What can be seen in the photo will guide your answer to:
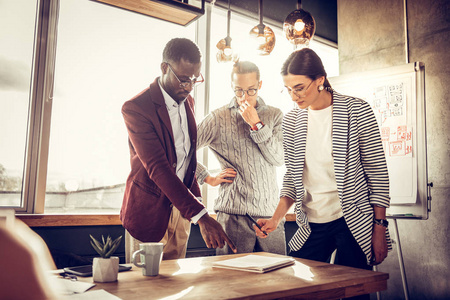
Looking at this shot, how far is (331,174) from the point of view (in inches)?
71.4

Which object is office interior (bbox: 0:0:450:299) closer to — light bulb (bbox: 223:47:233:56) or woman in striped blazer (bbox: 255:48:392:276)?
light bulb (bbox: 223:47:233:56)

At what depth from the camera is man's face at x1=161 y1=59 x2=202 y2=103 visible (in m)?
1.96

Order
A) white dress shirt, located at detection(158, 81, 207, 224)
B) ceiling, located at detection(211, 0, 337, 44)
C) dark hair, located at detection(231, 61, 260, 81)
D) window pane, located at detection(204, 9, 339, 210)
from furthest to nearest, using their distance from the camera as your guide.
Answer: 1. ceiling, located at detection(211, 0, 337, 44)
2. window pane, located at detection(204, 9, 339, 210)
3. dark hair, located at detection(231, 61, 260, 81)
4. white dress shirt, located at detection(158, 81, 207, 224)

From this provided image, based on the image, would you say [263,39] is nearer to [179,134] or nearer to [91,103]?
[179,134]

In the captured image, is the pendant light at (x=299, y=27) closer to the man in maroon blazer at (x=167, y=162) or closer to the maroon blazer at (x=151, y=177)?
the man in maroon blazer at (x=167, y=162)

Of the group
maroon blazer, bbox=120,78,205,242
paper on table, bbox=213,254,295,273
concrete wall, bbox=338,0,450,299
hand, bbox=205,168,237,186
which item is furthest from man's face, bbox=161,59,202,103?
concrete wall, bbox=338,0,450,299

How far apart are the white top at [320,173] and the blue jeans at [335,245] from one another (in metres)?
0.04

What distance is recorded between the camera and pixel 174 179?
173cm

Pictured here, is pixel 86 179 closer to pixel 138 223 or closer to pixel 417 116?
pixel 138 223

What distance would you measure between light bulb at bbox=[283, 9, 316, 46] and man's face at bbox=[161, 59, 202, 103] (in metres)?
0.65

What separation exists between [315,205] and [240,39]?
102 inches

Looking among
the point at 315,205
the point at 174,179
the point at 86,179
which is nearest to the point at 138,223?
the point at 174,179

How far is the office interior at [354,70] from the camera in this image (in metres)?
2.66

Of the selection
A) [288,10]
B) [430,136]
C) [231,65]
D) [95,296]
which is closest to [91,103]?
[231,65]
